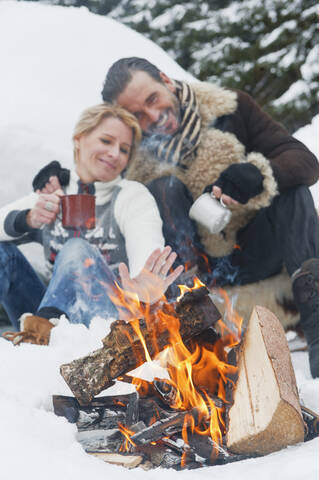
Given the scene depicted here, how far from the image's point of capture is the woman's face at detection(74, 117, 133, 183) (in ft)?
6.02

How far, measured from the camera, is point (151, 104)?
6.12 feet

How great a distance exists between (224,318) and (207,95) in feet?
3.07

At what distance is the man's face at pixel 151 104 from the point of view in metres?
1.86

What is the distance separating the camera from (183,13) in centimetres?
378

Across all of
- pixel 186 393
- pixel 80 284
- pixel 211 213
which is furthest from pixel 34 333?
pixel 211 213

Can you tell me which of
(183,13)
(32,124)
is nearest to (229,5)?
(183,13)

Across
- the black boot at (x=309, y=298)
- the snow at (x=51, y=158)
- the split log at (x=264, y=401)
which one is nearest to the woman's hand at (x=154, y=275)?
the snow at (x=51, y=158)

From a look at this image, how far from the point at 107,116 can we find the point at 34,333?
0.90 m

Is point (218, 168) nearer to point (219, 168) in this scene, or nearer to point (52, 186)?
point (219, 168)

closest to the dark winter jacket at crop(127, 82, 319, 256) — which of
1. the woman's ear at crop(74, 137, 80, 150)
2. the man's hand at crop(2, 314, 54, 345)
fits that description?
the woman's ear at crop(74, 137, 80, 150)

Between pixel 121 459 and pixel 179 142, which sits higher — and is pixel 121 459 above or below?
below

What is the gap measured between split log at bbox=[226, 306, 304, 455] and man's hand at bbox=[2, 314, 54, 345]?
0.72 meters

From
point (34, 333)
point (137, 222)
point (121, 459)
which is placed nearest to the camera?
point (121, 459)

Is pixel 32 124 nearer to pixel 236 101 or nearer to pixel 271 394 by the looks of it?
pixel 236 101
